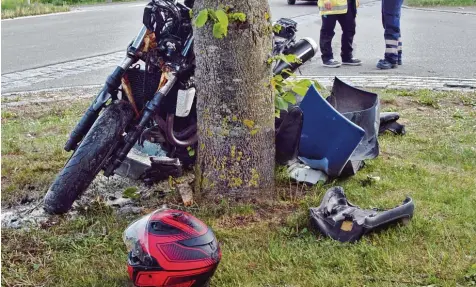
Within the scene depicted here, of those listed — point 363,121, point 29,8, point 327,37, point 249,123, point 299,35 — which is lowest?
point 299,35

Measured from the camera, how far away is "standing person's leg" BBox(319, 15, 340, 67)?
29.3 ft

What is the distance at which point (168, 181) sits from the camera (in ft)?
13.3

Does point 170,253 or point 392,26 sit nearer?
point 170,253

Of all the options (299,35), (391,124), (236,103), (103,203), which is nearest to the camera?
(236,103)

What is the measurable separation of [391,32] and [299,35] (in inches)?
150

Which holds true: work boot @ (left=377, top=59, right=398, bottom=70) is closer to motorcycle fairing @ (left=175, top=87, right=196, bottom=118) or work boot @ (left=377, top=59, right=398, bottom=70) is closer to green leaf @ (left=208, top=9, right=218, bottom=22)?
motorcycle fairing @ (left=175, top=87, right=196, bottom=118)

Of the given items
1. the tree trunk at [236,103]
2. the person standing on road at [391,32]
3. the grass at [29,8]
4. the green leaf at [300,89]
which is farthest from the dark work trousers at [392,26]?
the grass at [29,8]

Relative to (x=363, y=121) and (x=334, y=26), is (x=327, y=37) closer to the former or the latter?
(x=334, y=26)

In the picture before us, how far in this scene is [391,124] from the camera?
527 centimetres

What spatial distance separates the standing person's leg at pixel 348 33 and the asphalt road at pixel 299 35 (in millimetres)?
238

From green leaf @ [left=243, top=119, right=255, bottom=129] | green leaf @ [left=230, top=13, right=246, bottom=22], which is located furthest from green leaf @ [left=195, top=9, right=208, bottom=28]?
green leaf @ [left=243, top=119, right=255, bottom=129]

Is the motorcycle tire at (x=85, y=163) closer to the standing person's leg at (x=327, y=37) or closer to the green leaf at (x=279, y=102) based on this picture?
the green leaf at (x=279, y=102)

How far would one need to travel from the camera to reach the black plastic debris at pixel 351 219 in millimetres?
3146

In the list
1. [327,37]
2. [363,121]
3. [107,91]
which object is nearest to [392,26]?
[327,37]
